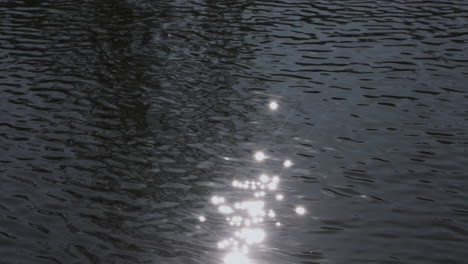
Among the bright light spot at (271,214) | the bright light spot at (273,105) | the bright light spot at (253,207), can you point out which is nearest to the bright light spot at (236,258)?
the bright light spot at (253,207)

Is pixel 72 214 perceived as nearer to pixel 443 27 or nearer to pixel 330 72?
pixel 330 72

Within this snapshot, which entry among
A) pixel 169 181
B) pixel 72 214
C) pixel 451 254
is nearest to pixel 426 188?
pixel 451 254

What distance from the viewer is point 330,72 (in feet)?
84.9

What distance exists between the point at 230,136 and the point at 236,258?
7275 mm

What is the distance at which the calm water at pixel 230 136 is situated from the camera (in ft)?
45.6

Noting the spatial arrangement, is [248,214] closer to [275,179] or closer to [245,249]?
[245,249]

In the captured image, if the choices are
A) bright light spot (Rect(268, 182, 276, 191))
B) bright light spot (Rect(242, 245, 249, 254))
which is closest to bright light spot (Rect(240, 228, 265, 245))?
bright light spot (Rect(242, 245, 249, 254))

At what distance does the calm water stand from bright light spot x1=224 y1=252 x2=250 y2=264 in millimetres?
182

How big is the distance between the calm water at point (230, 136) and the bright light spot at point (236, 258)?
0.18 meters

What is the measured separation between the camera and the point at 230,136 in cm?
1972

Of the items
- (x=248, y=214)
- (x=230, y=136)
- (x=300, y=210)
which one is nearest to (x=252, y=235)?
→ (x=248, y=214)

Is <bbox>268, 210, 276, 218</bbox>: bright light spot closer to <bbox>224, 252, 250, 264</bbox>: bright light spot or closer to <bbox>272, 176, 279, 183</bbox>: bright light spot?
<bbox>272, 176, 279, 183</bbox>: bright light spot

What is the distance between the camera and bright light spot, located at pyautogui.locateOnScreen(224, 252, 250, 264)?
1284cm

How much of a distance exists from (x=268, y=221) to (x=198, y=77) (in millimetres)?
12014
